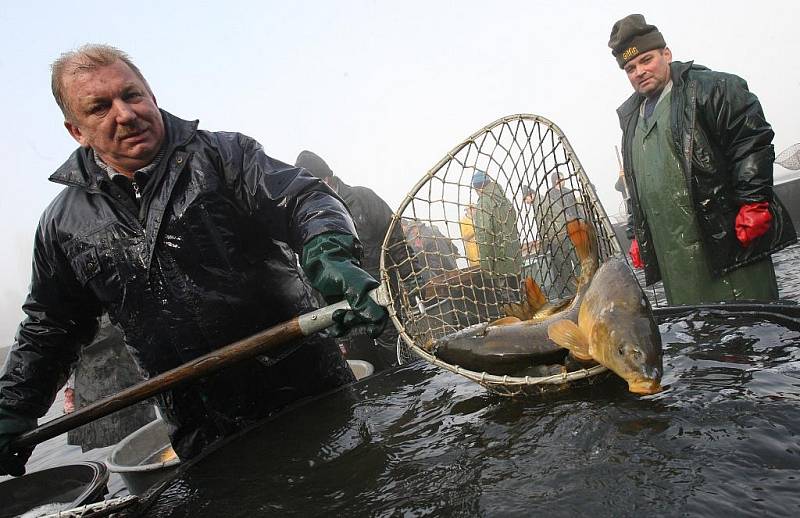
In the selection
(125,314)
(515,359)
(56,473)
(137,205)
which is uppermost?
(137,205)

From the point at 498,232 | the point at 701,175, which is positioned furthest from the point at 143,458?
the point at 701,175

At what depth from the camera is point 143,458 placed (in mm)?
4074

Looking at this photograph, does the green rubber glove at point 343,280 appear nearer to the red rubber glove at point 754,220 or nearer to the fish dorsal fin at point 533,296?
the fish dorsal fin at point 533,296

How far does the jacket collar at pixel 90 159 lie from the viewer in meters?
2.49

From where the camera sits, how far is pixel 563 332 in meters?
1.86

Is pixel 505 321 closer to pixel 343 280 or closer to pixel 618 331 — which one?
pixel 618 331

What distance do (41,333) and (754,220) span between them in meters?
4.61

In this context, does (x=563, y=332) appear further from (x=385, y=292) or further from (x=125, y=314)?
(x=125, y=314)

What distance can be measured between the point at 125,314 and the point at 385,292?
1.60 meters

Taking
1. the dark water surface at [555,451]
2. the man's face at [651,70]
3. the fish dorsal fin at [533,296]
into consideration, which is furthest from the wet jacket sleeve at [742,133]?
the fish dorsal fin at [533,296]

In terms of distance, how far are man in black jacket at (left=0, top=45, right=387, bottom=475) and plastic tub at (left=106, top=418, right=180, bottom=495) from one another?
20.4 inches

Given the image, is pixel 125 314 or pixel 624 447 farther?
pixel 125 314

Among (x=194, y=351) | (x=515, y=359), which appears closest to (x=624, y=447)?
(x=515, y=359)

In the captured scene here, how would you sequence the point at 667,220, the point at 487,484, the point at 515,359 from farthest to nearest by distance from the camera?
1. the point at 667,220
2. the point at 515,359
3. the point at 487,484
